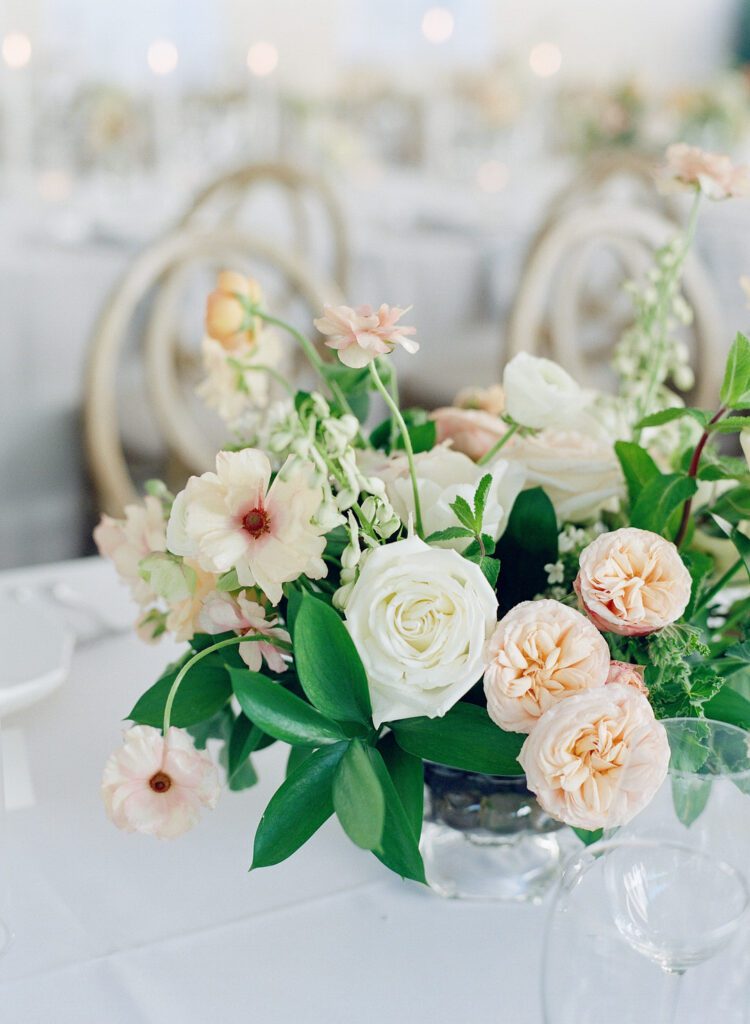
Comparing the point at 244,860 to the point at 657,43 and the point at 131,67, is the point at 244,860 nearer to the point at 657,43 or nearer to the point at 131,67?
the point at 131,67

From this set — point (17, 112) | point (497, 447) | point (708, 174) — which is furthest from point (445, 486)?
point (17, 112)

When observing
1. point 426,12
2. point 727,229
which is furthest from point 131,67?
point 727,229

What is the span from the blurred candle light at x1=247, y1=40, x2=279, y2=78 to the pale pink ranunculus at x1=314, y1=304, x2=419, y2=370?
6.05m

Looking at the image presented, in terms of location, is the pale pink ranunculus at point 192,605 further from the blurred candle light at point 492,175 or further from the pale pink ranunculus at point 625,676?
the blurred candle light at point 492,175

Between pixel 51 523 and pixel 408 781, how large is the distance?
1736 mm

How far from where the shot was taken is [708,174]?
25.4 inches

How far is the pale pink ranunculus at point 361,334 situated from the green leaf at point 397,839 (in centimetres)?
18

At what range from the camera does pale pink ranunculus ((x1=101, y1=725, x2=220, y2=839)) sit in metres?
0.48

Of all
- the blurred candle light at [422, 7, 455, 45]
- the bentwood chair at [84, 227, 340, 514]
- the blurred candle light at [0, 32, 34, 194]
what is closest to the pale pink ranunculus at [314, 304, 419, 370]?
the bentwood chair at [84, 227, 340, 514]

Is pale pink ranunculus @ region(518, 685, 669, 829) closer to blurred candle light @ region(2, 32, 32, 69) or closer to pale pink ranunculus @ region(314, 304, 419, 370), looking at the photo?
pale pink ranunculus @ region(314, 304, 419, 370)

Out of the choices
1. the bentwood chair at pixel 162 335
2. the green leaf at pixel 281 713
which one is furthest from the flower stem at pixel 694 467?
the bentwood chair at pixel 162 335

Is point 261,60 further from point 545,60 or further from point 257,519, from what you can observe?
point 257,519

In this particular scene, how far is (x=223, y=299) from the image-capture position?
A: 2.16 feet

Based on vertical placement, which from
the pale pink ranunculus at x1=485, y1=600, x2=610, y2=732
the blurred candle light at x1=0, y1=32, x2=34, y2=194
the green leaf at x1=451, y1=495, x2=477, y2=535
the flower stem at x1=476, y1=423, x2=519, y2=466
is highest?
the green leaf at x1=451, y1=495, x2=477, y2=535
